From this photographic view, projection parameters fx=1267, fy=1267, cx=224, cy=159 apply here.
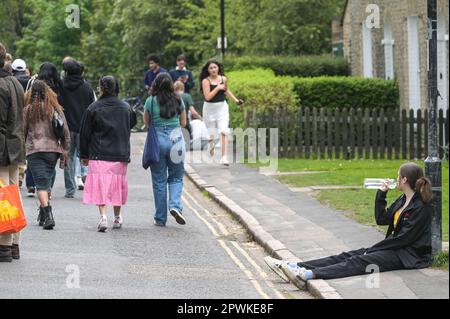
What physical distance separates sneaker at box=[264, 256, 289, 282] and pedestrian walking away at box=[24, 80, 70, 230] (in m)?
3.42

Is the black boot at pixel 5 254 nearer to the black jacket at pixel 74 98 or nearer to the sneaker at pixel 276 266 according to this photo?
the sneaker at pixel 276 266

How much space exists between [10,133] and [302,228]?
155 inches

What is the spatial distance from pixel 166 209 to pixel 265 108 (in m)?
8.84

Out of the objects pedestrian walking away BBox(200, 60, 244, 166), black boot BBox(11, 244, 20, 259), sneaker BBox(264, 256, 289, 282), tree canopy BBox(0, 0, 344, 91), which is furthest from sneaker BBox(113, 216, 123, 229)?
tree canopy BBox(0, 0, 344, 91)

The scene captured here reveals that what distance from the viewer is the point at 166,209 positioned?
614 inches

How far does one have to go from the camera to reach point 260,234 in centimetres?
1455

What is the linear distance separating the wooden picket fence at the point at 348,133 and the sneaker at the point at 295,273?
12318 millimetres

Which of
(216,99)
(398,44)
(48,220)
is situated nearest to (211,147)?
(216,99)

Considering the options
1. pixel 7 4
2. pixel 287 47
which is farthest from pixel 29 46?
pixel 287 47

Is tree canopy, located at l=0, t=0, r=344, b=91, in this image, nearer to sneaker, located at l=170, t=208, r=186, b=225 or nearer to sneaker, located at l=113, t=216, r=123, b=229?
sneaker, located at l=170, t=208, r=186, b=225

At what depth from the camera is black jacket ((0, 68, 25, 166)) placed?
41.3ft
